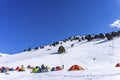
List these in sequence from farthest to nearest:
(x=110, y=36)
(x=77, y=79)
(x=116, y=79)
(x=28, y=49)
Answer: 1. (x=28, y=49)
2. (x=110, y=36)
3. (x=77, y=79)
4. (x=116, y=79)

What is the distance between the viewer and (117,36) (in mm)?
93812

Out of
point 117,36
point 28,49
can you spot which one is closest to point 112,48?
point 117,36

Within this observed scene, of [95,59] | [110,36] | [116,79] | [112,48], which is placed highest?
[110,36]

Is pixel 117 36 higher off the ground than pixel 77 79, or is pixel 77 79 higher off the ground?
pixel 117 36

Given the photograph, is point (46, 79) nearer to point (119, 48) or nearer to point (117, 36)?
point (119, 48)

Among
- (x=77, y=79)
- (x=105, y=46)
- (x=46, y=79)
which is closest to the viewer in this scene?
(x=77, y=79)

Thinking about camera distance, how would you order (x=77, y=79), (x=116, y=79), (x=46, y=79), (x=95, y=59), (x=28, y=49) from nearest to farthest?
(x=116, y=79), (x=77, y=79), (x=46, y=79), (x=95, y=59), (x=28, y=49)

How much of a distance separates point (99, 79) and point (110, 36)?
71.6 meters

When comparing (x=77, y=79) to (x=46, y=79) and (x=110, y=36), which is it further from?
(x=110, y=36)

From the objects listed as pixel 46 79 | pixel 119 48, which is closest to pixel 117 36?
pixel 119 48

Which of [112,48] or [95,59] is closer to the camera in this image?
[95,59]

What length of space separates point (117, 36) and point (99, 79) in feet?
250

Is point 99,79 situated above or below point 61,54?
below

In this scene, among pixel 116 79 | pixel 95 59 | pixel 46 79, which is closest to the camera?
pixel 116 79
